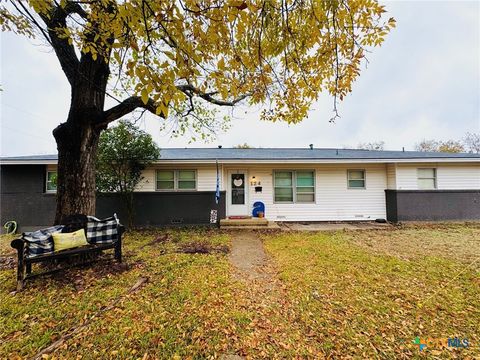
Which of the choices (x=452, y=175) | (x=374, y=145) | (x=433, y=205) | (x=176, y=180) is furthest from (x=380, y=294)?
(x=374, y=145)

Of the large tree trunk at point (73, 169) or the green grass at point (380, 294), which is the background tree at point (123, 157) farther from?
the green grass at point (380, 294)

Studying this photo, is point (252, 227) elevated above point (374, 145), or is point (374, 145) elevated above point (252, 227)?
point (374, 145)

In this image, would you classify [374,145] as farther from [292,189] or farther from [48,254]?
[48,254]

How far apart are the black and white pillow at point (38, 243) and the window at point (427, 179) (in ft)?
42.4

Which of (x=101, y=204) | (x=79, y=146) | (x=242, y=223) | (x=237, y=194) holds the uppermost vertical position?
(x=79, y=146)

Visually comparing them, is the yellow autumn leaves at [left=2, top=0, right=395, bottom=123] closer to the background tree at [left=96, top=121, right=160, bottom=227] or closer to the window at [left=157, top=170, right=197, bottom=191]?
the background tree at [left=96, top=121, right=160, bottom=227]

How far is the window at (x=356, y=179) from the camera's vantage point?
915 cm

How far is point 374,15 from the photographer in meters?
2.33

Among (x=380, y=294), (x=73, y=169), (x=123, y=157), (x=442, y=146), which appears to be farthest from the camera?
(x=442, y=146)

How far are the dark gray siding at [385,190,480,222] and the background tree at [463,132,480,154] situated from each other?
1094 inches

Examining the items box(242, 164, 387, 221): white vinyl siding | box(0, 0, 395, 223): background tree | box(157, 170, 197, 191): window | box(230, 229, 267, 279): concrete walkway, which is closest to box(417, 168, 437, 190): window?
box(242, 164, 387, 221): white vinyl siding

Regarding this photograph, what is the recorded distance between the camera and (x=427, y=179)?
895 centimetres

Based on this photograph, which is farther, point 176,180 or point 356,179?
point 356,179

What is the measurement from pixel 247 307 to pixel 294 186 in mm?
6840
